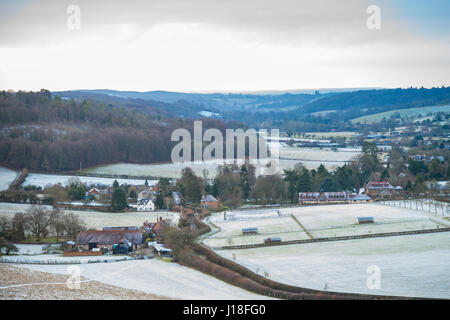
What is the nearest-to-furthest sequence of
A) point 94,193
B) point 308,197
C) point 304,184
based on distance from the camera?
1. point 308,197
2. point 304,184
3. point 94,193

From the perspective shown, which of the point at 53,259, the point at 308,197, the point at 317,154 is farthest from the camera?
the point at 317,154

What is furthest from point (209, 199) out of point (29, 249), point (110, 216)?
point (29, 249)

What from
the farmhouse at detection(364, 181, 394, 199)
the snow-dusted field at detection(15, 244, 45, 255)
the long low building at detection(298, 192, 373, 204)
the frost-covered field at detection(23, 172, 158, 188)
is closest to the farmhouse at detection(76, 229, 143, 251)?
the snow-dusted field at detection(15, 244, 45, 255)

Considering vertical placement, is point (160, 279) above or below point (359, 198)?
below

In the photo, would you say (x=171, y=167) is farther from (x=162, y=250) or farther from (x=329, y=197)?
(x=162, y=250)

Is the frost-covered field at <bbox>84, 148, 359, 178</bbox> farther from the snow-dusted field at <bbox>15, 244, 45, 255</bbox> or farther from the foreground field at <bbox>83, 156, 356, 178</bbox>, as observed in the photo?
the snow-dusted field at <bbox>15, 244, 45, 255</bbox>

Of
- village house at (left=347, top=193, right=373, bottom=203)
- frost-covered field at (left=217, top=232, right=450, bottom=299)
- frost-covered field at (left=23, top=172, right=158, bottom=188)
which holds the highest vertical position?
frost-covered field at (left=23, top=172, right=158, bottom=188)

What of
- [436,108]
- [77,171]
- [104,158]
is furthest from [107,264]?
[436,108]
